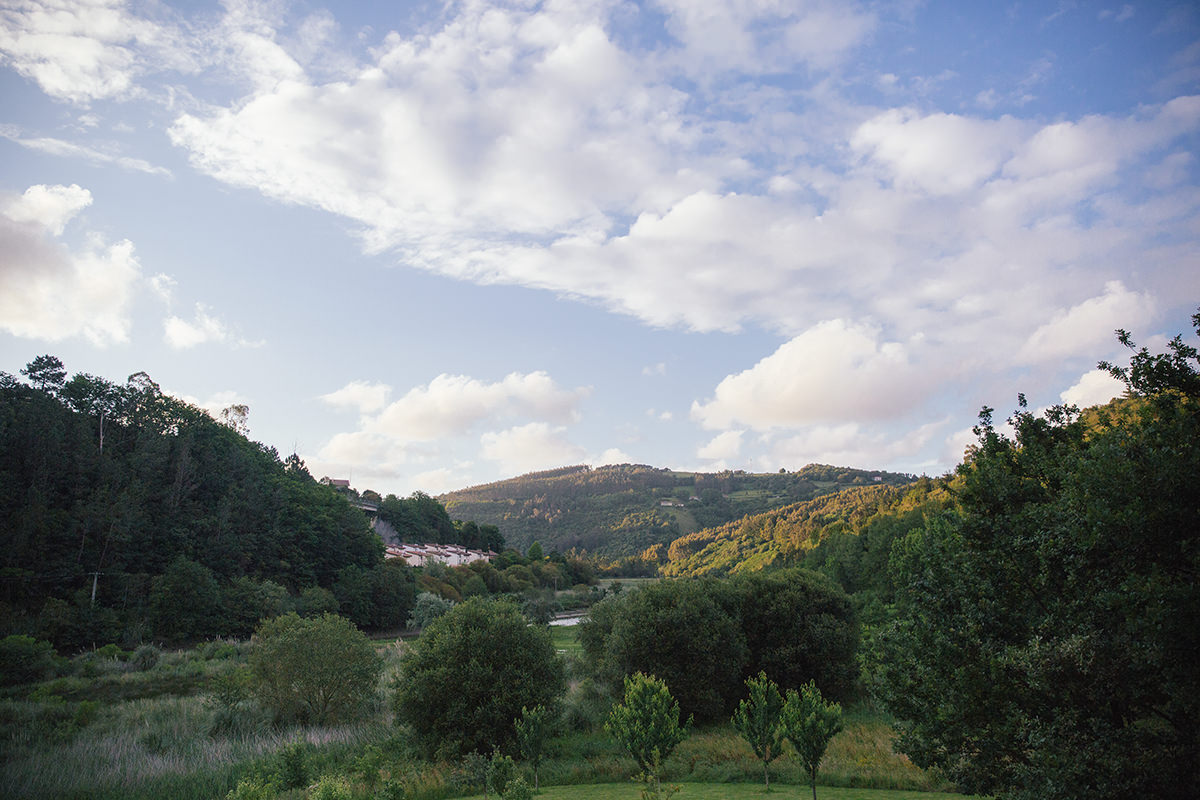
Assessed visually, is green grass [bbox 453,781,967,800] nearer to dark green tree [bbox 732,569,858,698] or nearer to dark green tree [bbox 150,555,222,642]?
dark green tree [bbox 732,569,858,698]

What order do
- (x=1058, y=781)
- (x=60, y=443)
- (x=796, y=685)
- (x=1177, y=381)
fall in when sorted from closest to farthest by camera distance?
(x=1058, y=781)
(x=1177, y=381)
(x=796, y=685)
(x=60, y=443)

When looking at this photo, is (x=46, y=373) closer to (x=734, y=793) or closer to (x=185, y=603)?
(x=185, y=603)

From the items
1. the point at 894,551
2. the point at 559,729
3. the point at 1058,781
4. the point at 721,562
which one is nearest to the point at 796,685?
the point at 559,729

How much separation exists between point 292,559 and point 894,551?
77.1 meters

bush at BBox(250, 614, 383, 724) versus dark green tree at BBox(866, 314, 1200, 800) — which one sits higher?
dark green tree at BBox(866, 314, 1200, 800)

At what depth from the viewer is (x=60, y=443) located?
2527 inches

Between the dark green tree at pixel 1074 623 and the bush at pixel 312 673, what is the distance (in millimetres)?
25714

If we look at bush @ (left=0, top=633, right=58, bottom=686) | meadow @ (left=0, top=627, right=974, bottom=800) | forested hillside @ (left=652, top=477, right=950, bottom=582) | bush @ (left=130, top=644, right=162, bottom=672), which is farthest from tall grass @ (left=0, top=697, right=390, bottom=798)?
forested hillside @ (left=652, top=477, right=950, bottom=582)

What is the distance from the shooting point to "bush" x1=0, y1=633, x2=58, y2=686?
39781 millimetres

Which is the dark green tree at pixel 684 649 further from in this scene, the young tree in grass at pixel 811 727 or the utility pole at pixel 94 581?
the utility pole at pixel 94 581

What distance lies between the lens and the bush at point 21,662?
39.8m

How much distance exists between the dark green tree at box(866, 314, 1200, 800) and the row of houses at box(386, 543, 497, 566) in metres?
95.8

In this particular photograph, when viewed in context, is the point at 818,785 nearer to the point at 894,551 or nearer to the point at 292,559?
the point at 894,551

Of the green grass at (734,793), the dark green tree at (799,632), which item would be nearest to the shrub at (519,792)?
the green grass at (734,793)
